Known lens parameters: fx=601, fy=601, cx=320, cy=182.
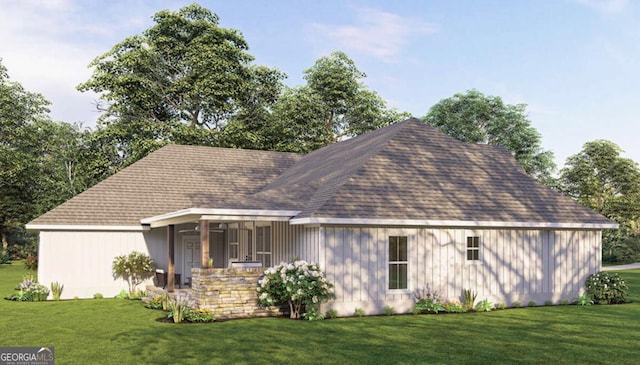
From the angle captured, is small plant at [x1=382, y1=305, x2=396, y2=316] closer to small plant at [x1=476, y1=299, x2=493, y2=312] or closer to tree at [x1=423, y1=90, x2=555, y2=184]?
small plant at [x1=476, y1=299, x2=493, y2=312]

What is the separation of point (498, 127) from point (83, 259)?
3969 cm

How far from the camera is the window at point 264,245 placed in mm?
20047

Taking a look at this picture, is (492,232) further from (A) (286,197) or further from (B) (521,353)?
(B) (521,353)

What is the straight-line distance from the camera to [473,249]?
1784 centimetres

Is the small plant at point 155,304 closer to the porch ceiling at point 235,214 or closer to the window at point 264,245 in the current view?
the porch ceiling at point 235,214

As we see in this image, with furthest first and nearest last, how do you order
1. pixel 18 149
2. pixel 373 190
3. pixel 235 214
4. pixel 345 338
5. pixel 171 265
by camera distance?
pixel 18 149 < pixel 171 265 < pixel 373 190 < pixel 235 214 < pixel 345 338

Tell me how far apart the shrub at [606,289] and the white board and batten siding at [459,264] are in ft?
1.18

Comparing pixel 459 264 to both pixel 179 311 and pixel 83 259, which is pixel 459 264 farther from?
pixel 83 259

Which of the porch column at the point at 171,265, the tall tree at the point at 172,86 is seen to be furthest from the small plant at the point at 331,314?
the tall tree at the point at 172,86

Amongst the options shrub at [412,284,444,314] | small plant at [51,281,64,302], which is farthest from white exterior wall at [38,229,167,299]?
shrub at [412,284,444,314]

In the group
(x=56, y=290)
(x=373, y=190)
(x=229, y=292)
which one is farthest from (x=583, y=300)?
(x=56, y=290)

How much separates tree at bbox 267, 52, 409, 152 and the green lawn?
94.5 feet

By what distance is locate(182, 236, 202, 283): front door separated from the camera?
78.9 feet

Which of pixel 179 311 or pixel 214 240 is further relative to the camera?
pixel 214 240
